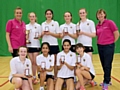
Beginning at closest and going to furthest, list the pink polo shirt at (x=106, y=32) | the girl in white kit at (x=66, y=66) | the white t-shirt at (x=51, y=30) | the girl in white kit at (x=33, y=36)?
the girl in white kit at (x=66, y=66) < the pink polo shirt at (x=106, y=32) < the white t-shirt at (x=51, y=30) < the girl in white kit at (x=33, y=36)

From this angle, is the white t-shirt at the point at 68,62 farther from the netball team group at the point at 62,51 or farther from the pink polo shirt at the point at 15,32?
the pink polo shirt at the point at 15,32

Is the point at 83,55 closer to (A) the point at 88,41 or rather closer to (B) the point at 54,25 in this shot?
(A) the point at 88,41

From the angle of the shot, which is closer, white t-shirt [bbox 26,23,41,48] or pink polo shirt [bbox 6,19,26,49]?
pink polo shirt [bbox 6,19,26,49]

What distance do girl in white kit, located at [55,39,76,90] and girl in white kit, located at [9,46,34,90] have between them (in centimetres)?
56

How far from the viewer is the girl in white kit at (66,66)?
→ 4.01 metres

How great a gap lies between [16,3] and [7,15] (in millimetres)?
685

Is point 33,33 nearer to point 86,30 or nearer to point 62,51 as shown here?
point 62,51

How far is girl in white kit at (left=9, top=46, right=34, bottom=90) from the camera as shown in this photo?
3.79 meters

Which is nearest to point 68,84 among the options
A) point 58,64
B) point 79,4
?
point 58,64

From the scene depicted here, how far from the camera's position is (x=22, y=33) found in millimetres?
4367

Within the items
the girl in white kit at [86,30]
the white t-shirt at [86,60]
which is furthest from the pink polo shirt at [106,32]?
the white t-shirt at [86,60]

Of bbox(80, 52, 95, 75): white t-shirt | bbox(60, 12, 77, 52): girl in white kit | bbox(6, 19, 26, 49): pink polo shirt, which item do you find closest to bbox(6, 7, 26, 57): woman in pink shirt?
bbox(6, 19, 26, 49): pink polo shirt

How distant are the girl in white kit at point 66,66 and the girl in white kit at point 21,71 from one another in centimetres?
56

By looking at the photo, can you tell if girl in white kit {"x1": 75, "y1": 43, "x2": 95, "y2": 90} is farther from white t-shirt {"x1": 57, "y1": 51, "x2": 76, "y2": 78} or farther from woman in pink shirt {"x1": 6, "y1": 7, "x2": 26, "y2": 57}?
woman in pink shirt {"x1": 6, "y1": 7, "x2": 26, "y2": 57}
